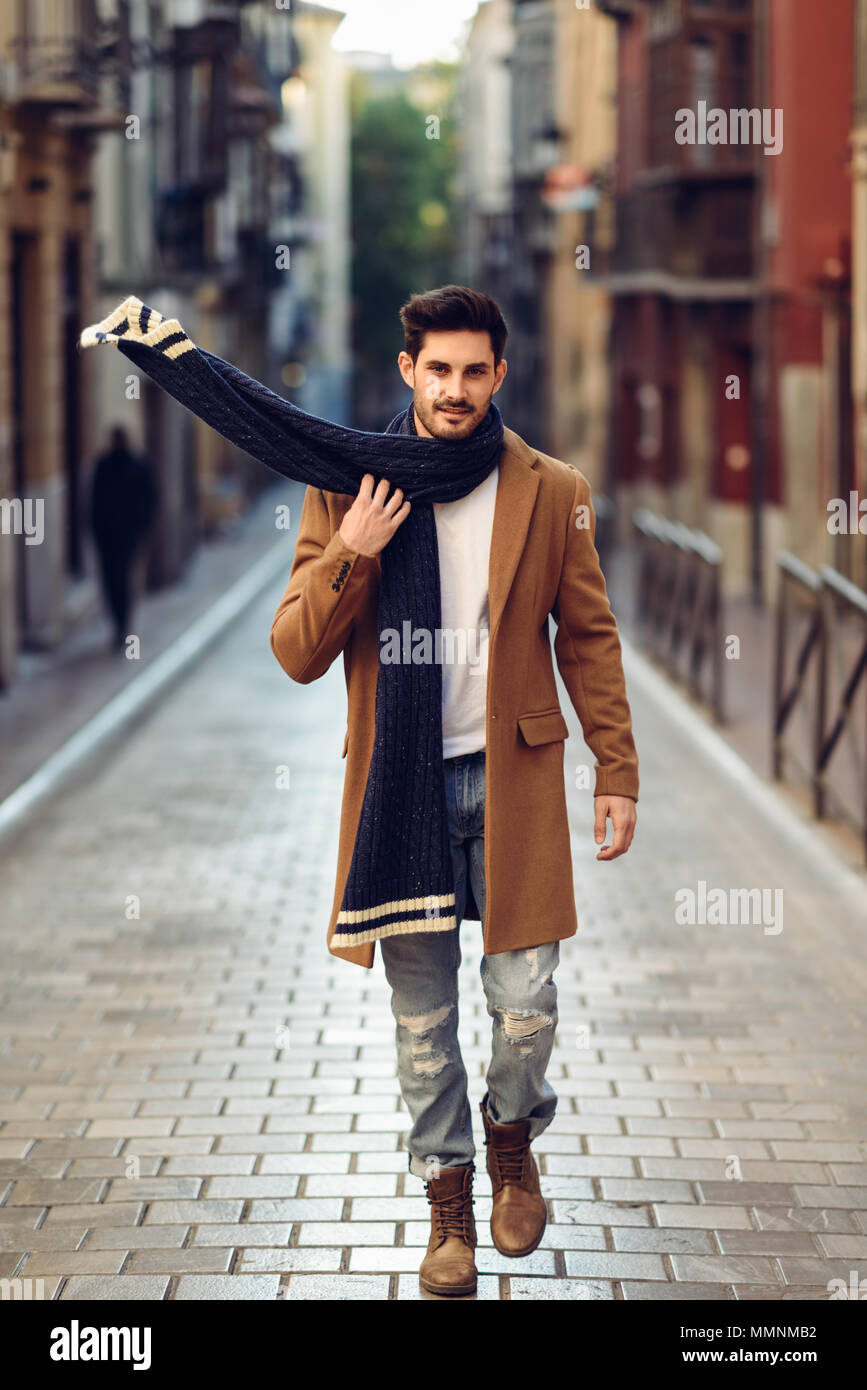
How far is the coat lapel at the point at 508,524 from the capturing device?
4.11 meters

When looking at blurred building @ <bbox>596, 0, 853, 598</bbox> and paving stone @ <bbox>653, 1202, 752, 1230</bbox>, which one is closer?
paving stone @ <bbox>653, 1202, 752, 1230</bbox>

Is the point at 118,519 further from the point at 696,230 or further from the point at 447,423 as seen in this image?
the point at 447,423

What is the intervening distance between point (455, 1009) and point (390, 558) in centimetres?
101

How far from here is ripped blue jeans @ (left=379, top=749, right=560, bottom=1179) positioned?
422 cm

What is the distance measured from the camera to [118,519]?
1667 centimetres

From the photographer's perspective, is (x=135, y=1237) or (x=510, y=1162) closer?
(x=510, y=1162)

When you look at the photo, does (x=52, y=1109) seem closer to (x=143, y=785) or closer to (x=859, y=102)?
Answer: (x=143, y=785)

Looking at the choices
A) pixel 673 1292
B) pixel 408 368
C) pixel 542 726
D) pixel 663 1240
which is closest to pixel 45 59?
pixel 408 368

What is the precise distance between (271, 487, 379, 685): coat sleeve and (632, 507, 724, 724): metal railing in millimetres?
8577

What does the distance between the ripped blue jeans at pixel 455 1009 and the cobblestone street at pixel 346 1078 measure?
15.0 inches

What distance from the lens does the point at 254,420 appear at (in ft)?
13.2

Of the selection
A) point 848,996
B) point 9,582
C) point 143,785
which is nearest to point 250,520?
point 9,582

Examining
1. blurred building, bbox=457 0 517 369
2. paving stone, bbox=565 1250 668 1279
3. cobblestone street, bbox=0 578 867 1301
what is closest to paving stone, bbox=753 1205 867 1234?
cobblestone street, bbox=0 578 867 1301

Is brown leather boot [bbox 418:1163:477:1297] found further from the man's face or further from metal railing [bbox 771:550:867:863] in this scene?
metal railing [bbox 771:550:867:863]
